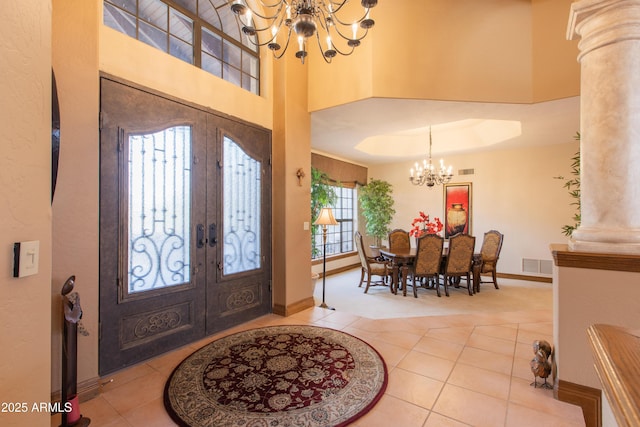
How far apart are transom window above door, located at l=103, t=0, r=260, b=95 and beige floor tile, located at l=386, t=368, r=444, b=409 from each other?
280 cm

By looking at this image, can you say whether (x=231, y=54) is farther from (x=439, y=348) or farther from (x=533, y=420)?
(x=533, y=420)

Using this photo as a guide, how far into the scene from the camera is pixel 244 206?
11.1 feet

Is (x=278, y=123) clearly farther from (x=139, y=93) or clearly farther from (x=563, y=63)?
(x=563, y=63)

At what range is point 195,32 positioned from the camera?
3047 millimetres

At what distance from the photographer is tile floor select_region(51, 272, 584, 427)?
71.9 inches

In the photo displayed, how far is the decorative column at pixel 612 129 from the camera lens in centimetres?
184

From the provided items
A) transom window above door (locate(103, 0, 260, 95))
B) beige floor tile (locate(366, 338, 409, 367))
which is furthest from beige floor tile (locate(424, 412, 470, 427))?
transom window above door (locate(103, 0, 260, 95))

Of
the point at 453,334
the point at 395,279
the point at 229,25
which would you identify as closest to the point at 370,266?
the point at 395,279

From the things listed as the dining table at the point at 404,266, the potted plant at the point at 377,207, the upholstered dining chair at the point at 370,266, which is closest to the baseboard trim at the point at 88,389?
the upholstered dining chair at the point at 370,266

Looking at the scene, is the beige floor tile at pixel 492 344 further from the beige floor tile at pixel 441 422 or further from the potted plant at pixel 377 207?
the potted plant at pixel 377 207

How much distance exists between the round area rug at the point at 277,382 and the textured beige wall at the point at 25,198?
3.22 feet

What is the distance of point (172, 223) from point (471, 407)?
2752 mm

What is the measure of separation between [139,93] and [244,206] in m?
1.45

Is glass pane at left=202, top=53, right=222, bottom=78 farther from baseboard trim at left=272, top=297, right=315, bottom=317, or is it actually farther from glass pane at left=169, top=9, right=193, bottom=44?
baseboard trim at left=272, top=297, right=315, bottom=317
